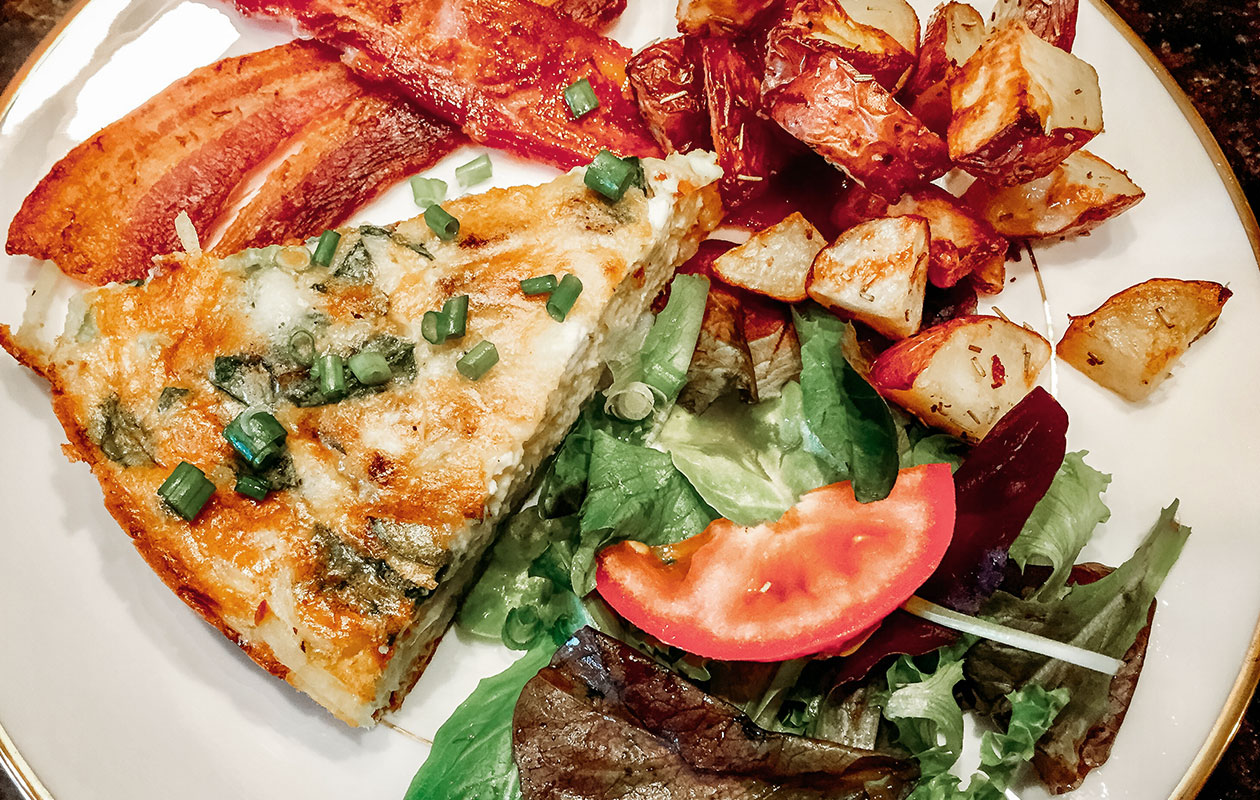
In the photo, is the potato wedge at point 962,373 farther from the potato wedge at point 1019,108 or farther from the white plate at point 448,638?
the potato wedge at point 1019,108

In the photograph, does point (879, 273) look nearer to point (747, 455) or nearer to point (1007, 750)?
point (747, 455)

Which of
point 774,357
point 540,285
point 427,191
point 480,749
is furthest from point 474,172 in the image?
point 480,749

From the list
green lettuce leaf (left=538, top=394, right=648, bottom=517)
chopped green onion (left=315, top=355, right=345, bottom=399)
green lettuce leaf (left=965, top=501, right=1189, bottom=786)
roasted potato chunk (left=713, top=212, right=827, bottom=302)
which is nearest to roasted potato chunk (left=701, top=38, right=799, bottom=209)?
roasted potato chunk (left=713, top=212, right=827, bottom=302)

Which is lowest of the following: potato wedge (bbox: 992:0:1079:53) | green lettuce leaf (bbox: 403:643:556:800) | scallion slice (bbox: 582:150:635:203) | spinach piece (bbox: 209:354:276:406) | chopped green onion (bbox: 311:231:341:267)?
green lettuce leaf (bbox: 403:643:556:800)

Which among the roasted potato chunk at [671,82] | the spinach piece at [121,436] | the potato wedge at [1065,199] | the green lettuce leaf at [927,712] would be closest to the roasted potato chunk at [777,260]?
the roasted potato chunk at [671,82]

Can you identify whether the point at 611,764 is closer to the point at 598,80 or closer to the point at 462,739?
the point at 462,739

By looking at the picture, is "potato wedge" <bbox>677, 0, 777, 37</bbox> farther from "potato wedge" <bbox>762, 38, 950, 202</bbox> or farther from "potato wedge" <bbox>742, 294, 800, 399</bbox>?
"potato wedge" <bbox>742, 294, 800, 399</bbox>

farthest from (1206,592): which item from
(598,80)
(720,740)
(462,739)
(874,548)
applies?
(598,80)
